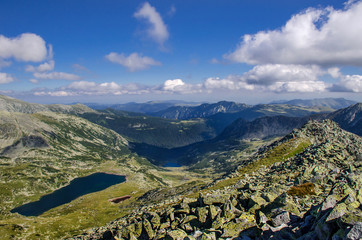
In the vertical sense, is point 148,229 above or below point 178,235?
below

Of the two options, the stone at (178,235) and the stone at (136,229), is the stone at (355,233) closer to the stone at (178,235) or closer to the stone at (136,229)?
the stone at (178,235)

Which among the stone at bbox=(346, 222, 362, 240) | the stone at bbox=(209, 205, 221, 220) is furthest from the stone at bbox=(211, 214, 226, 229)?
the stone at bbox=(346, 222, 362, 240)

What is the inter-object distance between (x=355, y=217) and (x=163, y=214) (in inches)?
1158

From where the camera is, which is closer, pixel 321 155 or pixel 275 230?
pixel 275 230

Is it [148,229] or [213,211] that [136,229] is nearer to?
[148,229]

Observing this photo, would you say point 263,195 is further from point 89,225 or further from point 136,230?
point 89,225

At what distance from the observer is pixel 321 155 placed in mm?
84125

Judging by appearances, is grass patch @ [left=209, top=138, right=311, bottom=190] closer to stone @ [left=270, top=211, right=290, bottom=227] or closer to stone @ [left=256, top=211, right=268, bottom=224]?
stone @ [left=256, top=211, right=268, bottom=224]

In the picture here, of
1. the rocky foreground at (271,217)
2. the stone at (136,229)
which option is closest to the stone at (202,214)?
the rocky foreground at (271,217)

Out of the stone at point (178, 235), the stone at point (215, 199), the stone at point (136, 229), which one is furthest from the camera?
the stone at point (215, 199)

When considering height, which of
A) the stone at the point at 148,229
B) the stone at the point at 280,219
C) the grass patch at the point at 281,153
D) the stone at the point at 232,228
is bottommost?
the grass patch at the point at 281,153

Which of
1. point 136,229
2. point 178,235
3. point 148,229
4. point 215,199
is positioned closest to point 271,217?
point 215,199

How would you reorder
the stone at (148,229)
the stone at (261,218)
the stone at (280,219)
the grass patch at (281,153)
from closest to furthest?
the stone at (280,219), the stone at (261,218), the stone at (148,229), the grass patch at (281,153)

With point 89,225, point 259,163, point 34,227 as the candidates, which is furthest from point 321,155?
point 34,227
